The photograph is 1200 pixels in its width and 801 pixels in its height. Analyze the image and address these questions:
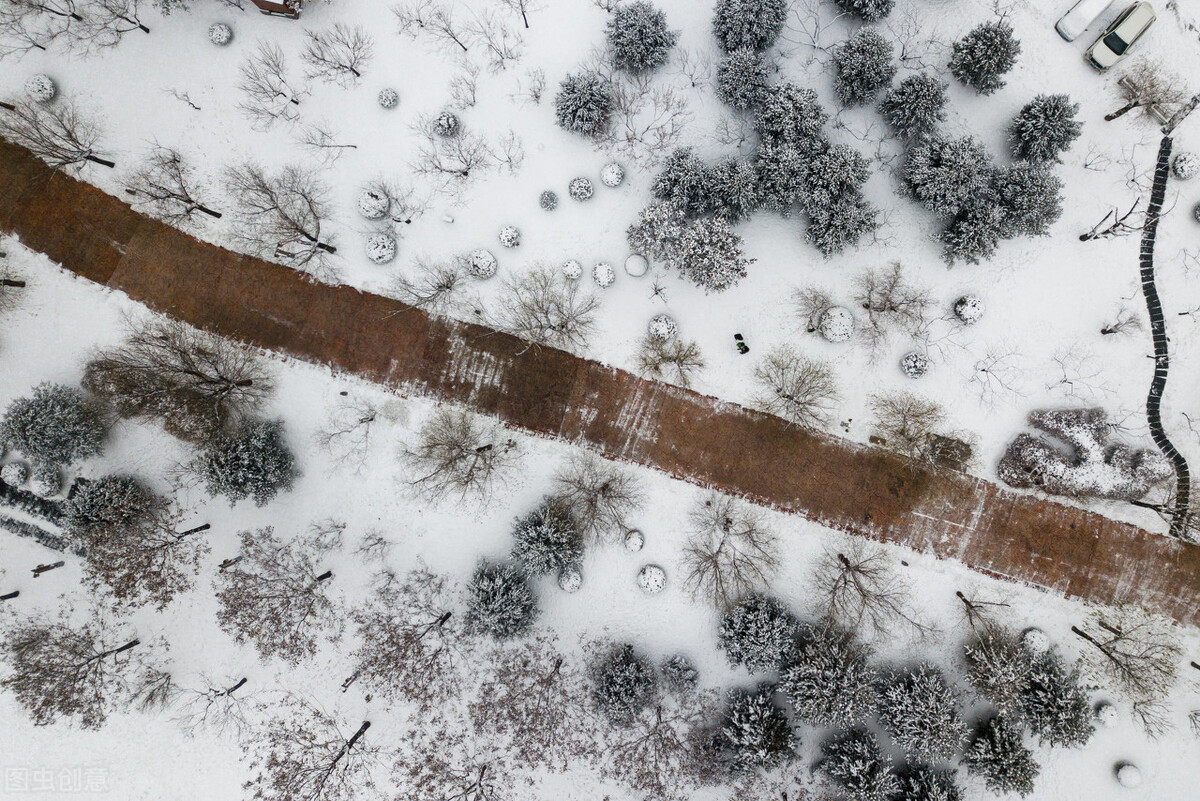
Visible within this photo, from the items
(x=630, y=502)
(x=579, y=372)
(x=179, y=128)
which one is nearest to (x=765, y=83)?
(x=579, y=372)

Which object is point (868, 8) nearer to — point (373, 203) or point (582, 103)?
point (582, 103)

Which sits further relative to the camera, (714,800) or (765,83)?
(714,800)

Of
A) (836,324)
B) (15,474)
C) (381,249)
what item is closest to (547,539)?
(381,249)

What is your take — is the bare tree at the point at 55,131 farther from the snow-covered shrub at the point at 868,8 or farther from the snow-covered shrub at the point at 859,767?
the snow-covered shrub at the point at 859,767

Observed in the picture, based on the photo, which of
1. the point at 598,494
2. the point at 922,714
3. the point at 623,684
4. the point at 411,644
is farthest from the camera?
the point at 411,644

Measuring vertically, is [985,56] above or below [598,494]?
above

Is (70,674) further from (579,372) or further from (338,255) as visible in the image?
(579,372)

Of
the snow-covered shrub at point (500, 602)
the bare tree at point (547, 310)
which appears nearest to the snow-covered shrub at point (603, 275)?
the bare tree at point (547, 310)
